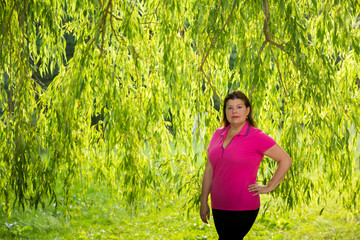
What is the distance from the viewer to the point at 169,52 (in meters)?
3.55

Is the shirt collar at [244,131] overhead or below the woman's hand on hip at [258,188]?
overhead

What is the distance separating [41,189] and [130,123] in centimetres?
84

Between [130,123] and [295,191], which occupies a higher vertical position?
[130,123]

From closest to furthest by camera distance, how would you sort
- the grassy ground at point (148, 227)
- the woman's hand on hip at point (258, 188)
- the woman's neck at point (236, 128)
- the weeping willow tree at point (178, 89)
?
1. the woman's hand on hip at point (258, 188)
2. the woman's neck at point (236, 128)
3. the weeping willow tree at point (178, 89)
4. the grassy ground at point (148, 227)

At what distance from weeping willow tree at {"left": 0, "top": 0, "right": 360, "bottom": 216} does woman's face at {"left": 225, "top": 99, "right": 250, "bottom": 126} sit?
566 millimetres

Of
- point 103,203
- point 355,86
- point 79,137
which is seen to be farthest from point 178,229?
point 355,86

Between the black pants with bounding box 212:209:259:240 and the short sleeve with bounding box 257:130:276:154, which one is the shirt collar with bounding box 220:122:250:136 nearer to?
the short sleeve with bounding box 257:130:276:154

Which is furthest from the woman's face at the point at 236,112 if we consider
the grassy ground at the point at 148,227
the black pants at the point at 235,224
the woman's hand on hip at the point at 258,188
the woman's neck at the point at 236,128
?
the grassy ground at the point at 148,227

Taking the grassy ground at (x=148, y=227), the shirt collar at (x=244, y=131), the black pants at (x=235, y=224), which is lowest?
the grassy ground at (x=148, y=227)

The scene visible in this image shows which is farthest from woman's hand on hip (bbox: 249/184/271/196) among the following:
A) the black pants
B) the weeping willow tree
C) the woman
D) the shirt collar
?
the weeping willow tree

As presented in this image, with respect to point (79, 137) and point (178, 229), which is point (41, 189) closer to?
point (79, 137)

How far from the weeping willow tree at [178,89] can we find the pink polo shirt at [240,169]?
787 millimetres

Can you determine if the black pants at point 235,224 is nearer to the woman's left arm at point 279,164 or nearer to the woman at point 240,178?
the woman at point 240,178

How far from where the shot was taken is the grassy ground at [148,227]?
21.1ft
